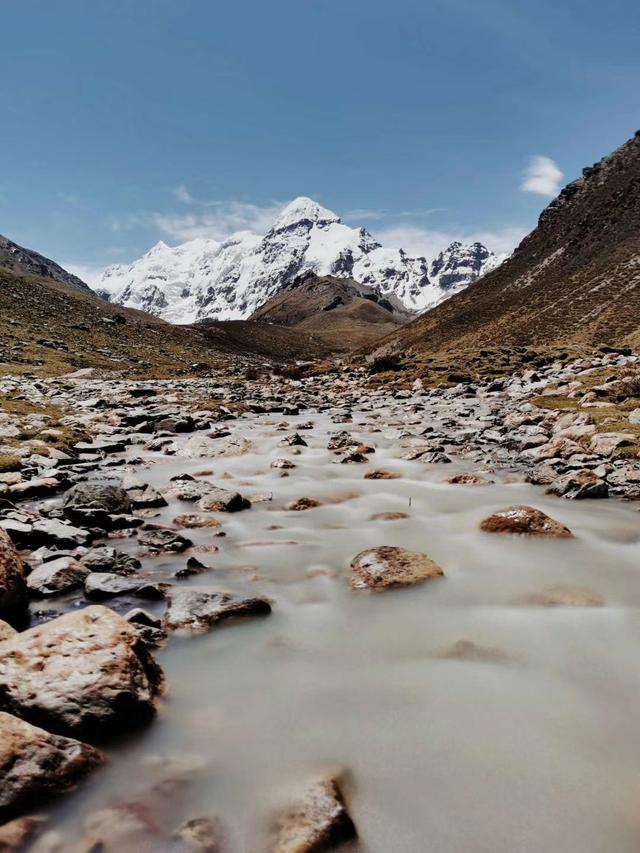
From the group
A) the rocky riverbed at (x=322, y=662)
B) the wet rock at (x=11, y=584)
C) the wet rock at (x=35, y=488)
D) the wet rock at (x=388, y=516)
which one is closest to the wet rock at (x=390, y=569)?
the rocky riverbed at (x=322, y=662)

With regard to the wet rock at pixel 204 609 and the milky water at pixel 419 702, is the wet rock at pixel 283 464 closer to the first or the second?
the milky water at pixel 419 702

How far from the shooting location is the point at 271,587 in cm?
943

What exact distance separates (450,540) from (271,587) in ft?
14.8

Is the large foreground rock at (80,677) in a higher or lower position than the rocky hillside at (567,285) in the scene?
lower

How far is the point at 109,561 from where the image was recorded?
9547 mm

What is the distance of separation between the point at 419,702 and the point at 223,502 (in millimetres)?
8561

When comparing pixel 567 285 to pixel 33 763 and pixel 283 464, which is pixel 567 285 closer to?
pixel 283 464

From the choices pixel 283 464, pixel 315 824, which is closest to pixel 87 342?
pixel 283 464

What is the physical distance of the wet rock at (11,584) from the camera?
7.40 meters

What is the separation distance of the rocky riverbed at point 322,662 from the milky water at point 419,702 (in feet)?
0.09

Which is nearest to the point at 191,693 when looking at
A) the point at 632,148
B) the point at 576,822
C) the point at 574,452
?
the point at 576,822

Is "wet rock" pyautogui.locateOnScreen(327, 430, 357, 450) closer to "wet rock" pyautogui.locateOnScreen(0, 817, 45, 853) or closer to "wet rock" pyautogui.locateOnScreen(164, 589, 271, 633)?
"wet rock" pyautogui.locateOnScreen(164, 589, 271, 633)

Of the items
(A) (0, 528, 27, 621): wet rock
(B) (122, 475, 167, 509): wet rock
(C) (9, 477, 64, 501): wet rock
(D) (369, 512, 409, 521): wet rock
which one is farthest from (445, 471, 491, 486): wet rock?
(A) (0, 528, 27, 621): wet rock

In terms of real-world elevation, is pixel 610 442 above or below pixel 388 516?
above
